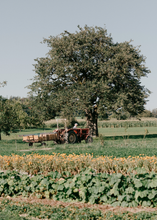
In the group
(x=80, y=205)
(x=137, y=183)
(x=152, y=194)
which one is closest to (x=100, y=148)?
(x=80, y=205)

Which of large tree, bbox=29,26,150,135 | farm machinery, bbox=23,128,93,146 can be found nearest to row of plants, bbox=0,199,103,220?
farm machinery, bbox=23,128,93,146

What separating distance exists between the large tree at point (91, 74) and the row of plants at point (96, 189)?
15.2 metres

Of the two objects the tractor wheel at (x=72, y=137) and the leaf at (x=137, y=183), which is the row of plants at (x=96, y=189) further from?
the tractor wheel at (x=72, y=137)

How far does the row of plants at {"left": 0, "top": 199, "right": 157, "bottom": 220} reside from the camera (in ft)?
15.8

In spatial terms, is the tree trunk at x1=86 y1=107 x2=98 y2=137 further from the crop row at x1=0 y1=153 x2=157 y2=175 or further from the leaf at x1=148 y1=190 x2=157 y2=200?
the leaf at x1=148 y1=190 x2=157 y2=200

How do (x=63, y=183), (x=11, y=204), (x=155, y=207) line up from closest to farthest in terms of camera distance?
(x=155, y=207) < (x=11, y=204) < (x=63, y=183)

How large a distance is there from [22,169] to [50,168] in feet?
3.07

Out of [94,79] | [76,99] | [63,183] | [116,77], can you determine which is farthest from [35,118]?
[63,183]

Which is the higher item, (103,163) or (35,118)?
(35,118)

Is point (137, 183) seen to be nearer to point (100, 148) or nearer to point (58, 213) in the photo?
point (58, 213)

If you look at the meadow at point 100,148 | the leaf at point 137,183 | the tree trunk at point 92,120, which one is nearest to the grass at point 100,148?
the meadow at point 100,148

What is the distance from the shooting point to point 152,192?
17.9ft

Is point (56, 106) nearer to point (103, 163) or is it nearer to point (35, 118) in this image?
point (35, 118)

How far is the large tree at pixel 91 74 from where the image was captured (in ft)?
71.6
